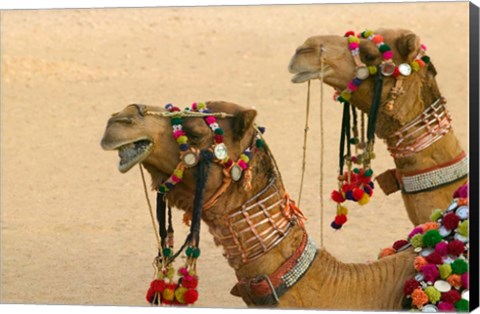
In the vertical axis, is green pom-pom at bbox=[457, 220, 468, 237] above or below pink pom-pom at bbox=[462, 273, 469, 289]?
above

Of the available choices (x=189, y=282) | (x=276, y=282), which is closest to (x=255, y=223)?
(x=276, y=282)

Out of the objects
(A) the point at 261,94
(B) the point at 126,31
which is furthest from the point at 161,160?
(B) the point at 126,31

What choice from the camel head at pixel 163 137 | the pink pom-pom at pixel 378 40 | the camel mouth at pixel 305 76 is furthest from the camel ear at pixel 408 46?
the camel head at pixel 163 137

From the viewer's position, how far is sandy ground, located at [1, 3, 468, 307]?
10320 mm

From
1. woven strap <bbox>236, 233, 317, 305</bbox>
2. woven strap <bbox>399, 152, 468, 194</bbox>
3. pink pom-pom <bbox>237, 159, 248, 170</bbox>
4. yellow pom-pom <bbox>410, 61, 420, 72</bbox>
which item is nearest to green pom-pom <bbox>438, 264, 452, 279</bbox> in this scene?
woven strap <bbox>236, 233, 317, 305</bbox>

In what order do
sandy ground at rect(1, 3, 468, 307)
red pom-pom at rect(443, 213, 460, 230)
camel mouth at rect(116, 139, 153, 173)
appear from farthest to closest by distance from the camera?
sandy ground at rect(1, 3, 468, 307)
red pom-pom at rect(443, 213, 460, 230)
camel mouth at rect(116, 139, 153, 173)

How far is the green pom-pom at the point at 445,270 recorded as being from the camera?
6.14 metres

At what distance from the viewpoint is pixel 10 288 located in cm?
952

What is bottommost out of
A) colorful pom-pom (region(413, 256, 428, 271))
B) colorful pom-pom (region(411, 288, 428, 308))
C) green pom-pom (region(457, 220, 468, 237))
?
colorful pom-pom (region(411, 288, 428, 308))

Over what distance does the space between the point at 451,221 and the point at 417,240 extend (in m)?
0.23

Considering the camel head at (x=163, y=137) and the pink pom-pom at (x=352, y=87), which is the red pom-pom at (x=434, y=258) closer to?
the camel head at (x=163, y=137)

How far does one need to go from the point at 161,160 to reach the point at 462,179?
2.13m

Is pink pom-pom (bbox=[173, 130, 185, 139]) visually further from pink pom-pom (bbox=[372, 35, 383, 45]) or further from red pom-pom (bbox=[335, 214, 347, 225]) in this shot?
pink pom-pom (bbox=[372, 35, 383, 45])

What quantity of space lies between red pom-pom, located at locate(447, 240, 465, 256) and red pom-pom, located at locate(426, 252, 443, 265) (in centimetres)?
5
